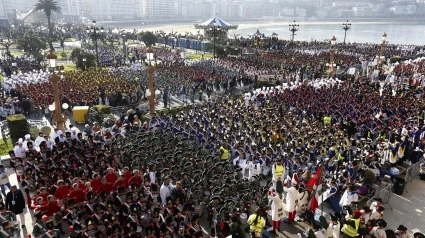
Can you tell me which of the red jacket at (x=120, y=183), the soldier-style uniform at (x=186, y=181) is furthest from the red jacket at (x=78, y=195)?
the soldier-style uniform at (x=186, y=181)

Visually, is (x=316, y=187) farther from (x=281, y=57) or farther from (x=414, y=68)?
(x=281, y=57)

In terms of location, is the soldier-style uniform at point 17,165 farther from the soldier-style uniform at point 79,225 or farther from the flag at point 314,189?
the flag at point 314,189

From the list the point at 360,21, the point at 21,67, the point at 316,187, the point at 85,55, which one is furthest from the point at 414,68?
the point at 360,21

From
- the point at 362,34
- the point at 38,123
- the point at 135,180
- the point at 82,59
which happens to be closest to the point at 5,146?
the point at 38,123

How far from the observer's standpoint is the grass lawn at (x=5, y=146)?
46.0ft

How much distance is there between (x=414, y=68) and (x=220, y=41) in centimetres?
2791

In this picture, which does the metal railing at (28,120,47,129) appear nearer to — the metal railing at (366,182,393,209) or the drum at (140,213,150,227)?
the drum at (140,213,150,227)

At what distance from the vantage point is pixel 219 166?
10.1 meters

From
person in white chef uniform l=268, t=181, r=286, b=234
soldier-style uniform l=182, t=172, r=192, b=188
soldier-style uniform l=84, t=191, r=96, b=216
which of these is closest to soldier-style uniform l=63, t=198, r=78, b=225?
soldier-style uniform l=84, t=191, r=96, b=216

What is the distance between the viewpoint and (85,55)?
32.2 metres

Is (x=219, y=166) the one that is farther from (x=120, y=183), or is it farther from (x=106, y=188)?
(x=106, y=188)

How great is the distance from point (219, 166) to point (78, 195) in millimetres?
3844

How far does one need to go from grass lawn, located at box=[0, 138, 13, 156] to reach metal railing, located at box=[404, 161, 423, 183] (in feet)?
48.4

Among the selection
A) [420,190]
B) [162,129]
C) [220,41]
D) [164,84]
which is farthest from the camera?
[220,41]
